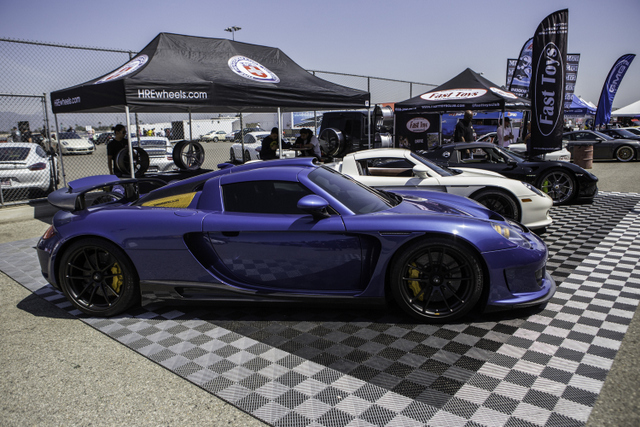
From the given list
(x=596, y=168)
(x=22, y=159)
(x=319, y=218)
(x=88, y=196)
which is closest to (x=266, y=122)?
(x=596, y=168)

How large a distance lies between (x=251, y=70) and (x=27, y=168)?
4.81 metres

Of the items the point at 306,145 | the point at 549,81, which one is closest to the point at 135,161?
the point at 306,145

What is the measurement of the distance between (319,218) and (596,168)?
1536 centimetres

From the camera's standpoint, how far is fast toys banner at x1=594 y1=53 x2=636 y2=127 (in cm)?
2391

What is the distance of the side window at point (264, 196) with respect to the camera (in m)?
3.38

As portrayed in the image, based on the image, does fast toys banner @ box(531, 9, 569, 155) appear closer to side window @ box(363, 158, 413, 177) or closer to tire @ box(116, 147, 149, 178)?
side window @ box(363, 158, 413, 177)

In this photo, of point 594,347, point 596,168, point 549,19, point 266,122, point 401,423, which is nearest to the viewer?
point 401,423

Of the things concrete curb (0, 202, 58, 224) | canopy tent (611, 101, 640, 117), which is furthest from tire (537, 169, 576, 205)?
canopy tent (611, 101, 640, 117)

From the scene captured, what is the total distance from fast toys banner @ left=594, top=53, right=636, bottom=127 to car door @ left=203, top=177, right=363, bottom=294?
2566 cm

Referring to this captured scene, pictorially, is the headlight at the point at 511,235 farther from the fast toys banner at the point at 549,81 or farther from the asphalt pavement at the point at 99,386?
the fast toys banner at the point at 549,81

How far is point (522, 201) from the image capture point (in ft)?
18.7

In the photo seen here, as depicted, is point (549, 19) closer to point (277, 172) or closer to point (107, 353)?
point (277, 172)

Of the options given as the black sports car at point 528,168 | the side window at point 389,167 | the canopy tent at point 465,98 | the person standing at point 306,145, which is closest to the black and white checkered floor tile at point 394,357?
the side window at point 389,167

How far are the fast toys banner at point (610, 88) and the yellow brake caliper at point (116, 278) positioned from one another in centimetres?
2643
